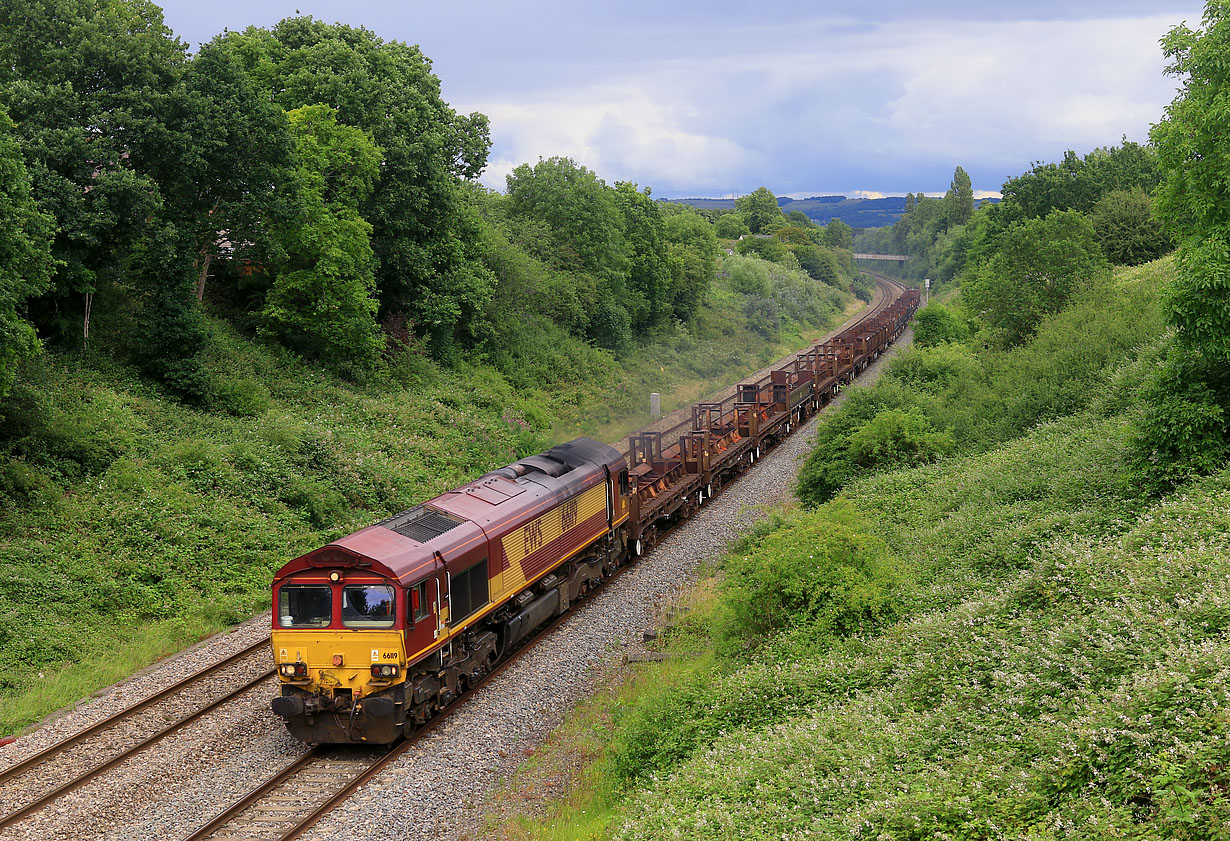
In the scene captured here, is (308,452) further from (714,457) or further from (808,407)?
(808,407)

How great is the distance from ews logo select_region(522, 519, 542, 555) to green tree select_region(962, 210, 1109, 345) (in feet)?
97.4

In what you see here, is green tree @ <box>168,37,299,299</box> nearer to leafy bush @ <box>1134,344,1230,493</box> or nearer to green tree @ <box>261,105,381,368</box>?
green tree @ <box>261,105,381,368</box>

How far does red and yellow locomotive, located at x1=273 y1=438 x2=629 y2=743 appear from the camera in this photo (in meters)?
15.0

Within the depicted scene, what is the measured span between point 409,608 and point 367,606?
671 mm

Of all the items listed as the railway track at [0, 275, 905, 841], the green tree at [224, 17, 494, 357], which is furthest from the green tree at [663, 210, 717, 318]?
the railway track at [0, 275, 905, 841]

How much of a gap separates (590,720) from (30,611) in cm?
1204

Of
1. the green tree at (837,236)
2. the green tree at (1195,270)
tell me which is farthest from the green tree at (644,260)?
the green tree at (837,236)

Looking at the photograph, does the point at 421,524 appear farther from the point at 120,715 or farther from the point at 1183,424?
the point at 1183,424

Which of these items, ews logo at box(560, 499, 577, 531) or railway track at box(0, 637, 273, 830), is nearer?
railway track at box(0, 637, 273, 830)

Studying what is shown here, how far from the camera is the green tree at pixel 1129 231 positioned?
5794 centimetres

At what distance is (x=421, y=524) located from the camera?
17250mm

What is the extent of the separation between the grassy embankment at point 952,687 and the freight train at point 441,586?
2.59 metres

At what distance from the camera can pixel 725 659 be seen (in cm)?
1638

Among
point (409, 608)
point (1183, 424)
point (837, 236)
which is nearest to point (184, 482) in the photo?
point (409, 608)
